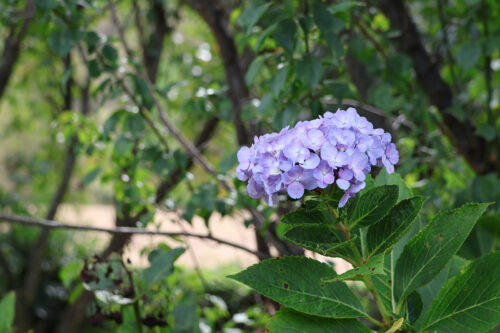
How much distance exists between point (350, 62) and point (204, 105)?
112cm

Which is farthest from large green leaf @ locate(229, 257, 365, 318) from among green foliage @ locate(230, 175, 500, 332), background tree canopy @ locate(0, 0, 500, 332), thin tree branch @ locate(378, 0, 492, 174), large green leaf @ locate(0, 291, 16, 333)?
thin tree branch @ locate(378, 0, 492, 174)

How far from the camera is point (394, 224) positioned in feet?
2.82

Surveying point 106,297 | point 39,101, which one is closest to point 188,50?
point 39,101

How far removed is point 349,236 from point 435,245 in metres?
0.16

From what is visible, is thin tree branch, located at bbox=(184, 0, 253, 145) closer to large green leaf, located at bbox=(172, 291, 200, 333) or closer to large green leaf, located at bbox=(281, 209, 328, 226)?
large green leaf, located at bbox=(172, 291, 200, 333)

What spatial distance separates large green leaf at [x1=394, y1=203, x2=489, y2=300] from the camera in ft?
Answer: 2.93

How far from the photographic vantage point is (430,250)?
0.92m

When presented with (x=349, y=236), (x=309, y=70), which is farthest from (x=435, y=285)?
(x=309, y=70)

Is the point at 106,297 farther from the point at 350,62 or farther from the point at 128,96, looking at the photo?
the point at 350,62

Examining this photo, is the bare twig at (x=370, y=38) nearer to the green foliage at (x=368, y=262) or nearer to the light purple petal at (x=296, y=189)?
the green foliage at (x=368, y=262)

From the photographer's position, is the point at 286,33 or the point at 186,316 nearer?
the point at 286,33

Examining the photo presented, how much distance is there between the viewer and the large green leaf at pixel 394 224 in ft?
2.76

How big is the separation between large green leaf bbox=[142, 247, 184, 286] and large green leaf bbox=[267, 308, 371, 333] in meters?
0.56

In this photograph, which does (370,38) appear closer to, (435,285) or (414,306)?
(435,285)
